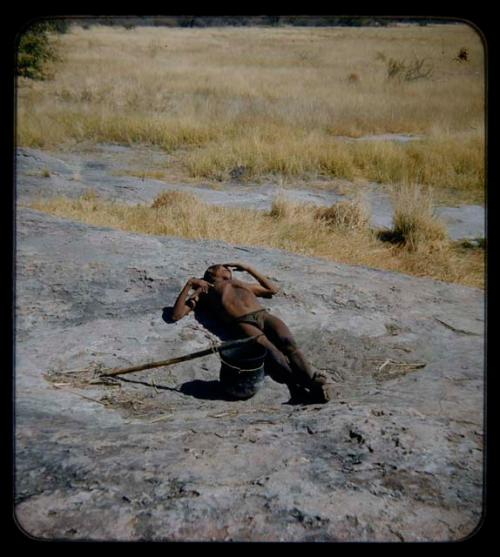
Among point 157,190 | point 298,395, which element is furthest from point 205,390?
point 157,190

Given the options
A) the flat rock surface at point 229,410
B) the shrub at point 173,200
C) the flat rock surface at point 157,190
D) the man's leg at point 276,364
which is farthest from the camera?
the flat rock surface at point 157,190

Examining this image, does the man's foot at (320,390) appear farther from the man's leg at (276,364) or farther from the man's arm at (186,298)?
the man's arm at (186,298)

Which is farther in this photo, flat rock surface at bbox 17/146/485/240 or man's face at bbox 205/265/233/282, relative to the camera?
flat rock surface at bbox 17/146/485/240

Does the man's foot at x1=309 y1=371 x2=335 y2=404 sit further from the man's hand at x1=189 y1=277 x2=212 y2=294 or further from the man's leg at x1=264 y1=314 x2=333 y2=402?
the man's hand at x1=189 y1=277 x2=212 y2=294

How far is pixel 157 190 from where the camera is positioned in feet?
34.1

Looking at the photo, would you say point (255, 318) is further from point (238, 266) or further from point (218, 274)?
point (238, 266)

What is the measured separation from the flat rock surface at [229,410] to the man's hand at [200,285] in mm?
290

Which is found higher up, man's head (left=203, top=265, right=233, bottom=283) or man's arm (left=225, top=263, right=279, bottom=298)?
man's head (left=203, top=265, right=233, bottom=283)

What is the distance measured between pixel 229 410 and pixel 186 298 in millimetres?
1378

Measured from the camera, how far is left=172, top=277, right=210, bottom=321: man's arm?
16.8 ft

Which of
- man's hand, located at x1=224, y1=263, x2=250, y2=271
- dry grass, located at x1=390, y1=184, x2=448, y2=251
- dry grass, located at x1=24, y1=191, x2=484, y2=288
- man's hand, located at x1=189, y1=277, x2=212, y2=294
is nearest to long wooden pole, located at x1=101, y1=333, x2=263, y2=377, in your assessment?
man's hand, located at x1=189, y1=277, x2=212, y2=294

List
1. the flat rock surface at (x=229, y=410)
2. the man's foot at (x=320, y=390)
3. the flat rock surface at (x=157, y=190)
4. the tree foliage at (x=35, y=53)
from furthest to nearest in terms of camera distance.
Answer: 1. the tree foliage at (x=35, y=53)
2. the flat rock surface at (x=157, y=190)
3. the man's foot at (x=320, y=390)
4. the flat rock surface at (x=229, y=410)

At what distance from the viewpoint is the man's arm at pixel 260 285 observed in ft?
18.0

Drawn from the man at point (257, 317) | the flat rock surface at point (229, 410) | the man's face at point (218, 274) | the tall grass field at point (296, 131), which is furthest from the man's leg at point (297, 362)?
the tall grass field at point (296, 131)
